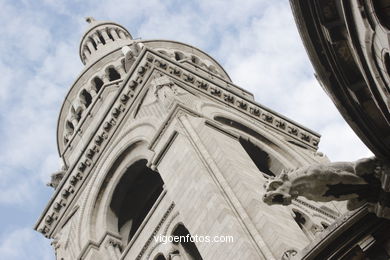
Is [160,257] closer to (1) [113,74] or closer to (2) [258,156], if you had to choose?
(2) [258,156]

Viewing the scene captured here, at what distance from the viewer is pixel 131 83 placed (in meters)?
30.1

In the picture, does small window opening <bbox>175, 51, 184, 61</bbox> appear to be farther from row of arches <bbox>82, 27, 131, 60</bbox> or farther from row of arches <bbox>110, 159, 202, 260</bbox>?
row of arches <bbox>110, 159, 202, 260</bbox>

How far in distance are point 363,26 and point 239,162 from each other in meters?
12.9

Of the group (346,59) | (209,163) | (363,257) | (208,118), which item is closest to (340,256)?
(363,257)

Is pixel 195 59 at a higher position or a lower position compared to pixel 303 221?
higher

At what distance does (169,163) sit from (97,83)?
12.6m

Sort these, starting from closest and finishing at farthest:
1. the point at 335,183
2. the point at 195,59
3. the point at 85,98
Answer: the point at 335,183 → the point at 85,98 → the point at 195,59

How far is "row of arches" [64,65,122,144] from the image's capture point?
118 feet

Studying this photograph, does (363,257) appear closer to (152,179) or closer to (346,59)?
(346,59)

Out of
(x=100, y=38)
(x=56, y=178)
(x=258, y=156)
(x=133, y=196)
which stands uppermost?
(x=100, y=38)

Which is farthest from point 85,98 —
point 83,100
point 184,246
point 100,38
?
point 184,246

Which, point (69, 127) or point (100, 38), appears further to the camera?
point (100, 38)

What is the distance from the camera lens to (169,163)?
970 inches

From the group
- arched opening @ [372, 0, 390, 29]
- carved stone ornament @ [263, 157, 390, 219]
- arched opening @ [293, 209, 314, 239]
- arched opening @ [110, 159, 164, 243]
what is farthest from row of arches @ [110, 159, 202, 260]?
arched opening @ [372, 0, 390, 29]
